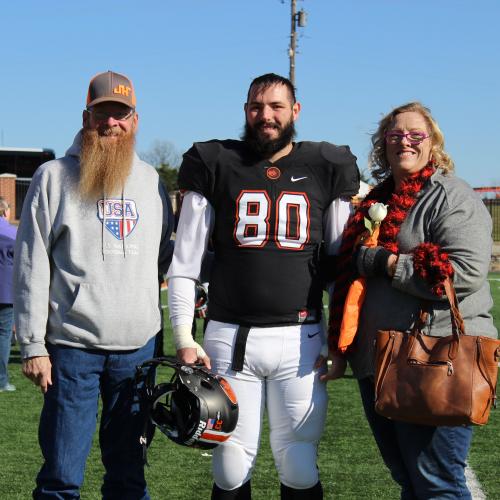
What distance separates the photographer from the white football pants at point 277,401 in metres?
3.30

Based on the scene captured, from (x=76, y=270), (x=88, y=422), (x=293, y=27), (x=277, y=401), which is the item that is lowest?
(x=88, y=422)

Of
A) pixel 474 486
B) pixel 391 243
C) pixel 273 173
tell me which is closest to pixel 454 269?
pixel 391 243

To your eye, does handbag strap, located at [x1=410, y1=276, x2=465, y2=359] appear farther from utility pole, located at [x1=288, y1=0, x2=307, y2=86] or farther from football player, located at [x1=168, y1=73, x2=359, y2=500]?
utility pole, located at [x1=288, y1=0, x2=307, y2=86]

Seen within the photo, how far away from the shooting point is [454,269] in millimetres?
3027

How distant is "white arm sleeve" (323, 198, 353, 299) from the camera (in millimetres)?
3443

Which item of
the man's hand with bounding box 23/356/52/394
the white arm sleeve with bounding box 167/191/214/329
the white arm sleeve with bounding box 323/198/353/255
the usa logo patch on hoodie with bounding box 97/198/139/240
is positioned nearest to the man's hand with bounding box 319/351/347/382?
the white arm sleeve with bounding box 323/198/353/255

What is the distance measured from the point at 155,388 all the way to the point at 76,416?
0.31m

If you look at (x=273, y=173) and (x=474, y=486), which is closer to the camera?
(x=273, y=173)

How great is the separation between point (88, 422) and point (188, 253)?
737 millimetres

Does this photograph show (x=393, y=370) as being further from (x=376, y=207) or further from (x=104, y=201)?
(x=104, y=201)

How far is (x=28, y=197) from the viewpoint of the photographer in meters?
3.32

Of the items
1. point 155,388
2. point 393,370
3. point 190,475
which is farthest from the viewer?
point 190,475

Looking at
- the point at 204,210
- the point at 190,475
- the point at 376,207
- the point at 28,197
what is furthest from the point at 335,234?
the point at 190,475

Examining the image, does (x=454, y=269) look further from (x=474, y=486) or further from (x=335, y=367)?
(x=474, y=486)
